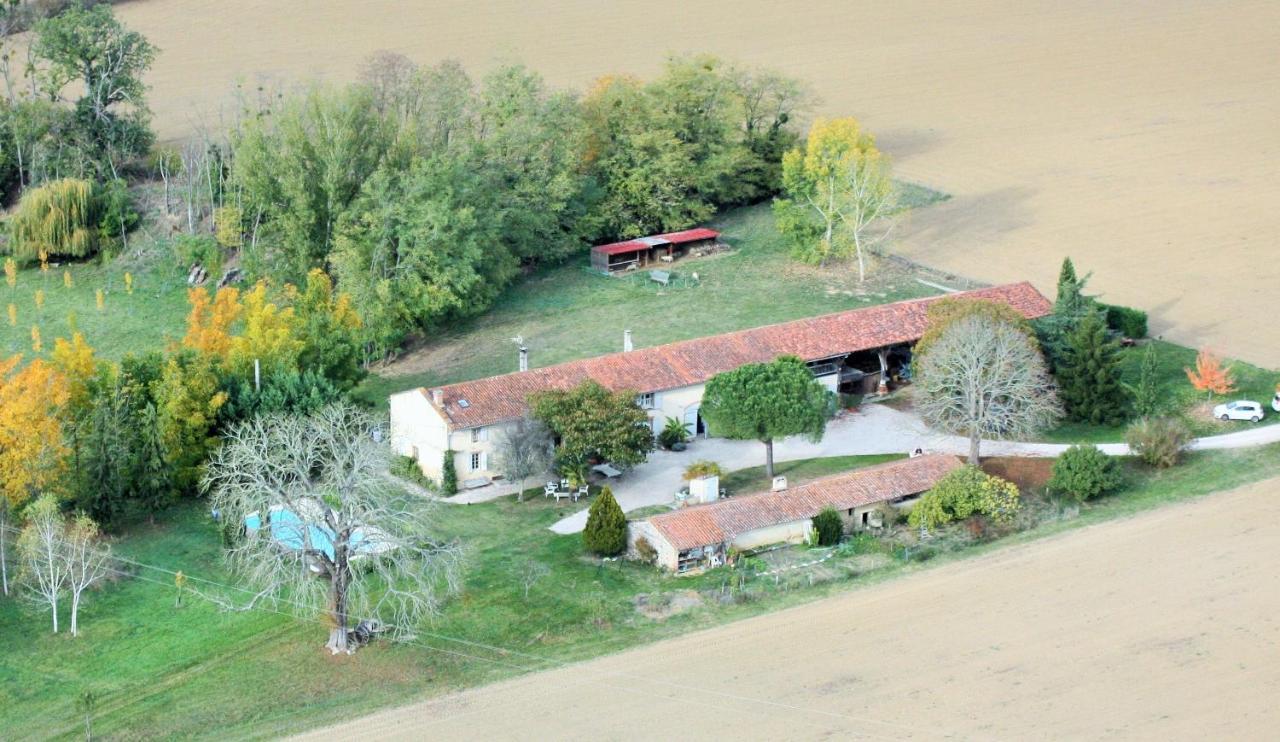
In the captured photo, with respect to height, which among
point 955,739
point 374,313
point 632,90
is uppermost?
point 632,90

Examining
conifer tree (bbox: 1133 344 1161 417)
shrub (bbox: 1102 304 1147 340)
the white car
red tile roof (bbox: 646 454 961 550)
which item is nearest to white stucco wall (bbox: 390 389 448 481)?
red tile roof (bbox: 646 454 961 550)

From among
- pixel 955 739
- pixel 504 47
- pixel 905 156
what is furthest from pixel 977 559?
pixel 504 47

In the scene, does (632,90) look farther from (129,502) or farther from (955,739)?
(955,739)

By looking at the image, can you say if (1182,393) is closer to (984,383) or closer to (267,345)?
(984,383)

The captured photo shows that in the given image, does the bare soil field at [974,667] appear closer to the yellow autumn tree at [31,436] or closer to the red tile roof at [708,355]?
the red tile roof at [708,355]

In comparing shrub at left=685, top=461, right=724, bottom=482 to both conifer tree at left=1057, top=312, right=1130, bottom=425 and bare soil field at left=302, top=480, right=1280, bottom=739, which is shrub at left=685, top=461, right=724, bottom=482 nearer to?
bare soil field at left=302, top=480, right=1280, bottom=739

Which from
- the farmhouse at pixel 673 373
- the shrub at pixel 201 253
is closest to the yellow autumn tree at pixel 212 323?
the farmhouse at pixel 673 373
